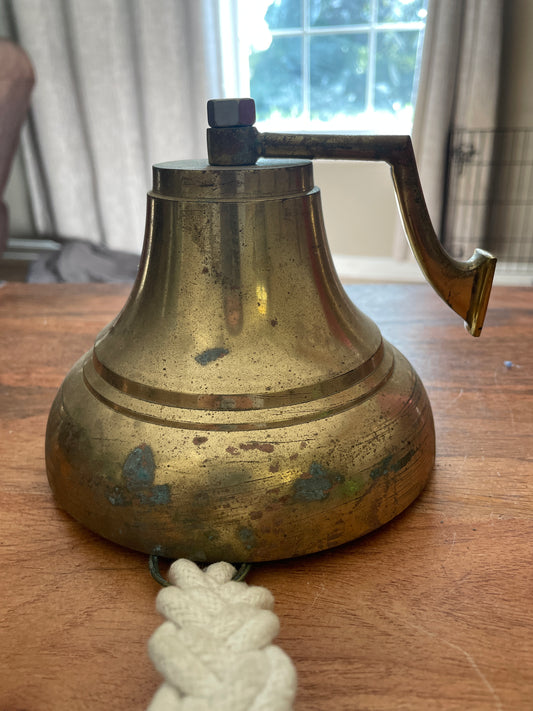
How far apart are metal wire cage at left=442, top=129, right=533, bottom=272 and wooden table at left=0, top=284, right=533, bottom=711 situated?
5.66 ft

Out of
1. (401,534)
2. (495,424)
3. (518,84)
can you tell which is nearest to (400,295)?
(495,424)

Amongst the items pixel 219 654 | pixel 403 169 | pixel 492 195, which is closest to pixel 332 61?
pixel 492 195

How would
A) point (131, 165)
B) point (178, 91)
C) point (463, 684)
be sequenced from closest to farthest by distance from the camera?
point (463, 684) → point (178, 91) → point (131, 165)

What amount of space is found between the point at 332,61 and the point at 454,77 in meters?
0.58

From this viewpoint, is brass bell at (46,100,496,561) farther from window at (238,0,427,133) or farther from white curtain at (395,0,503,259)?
window at (238,0,427,133)

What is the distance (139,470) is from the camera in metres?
0.34

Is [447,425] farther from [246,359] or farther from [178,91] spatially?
[178,91]

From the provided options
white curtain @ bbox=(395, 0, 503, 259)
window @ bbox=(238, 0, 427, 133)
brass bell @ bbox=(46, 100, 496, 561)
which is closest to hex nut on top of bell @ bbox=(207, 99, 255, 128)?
brass bell @ bbox=(46, 100, 496, 561)

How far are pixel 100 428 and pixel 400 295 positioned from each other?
0.57m

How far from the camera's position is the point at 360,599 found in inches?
13.2

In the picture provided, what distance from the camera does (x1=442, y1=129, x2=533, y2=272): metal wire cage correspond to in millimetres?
2027

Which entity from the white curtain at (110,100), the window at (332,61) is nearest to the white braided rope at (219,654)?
the white curtain at (110,100)

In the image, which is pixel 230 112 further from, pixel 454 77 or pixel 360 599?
pixel 454 77

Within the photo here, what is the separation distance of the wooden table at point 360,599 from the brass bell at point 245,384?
0.07ft
